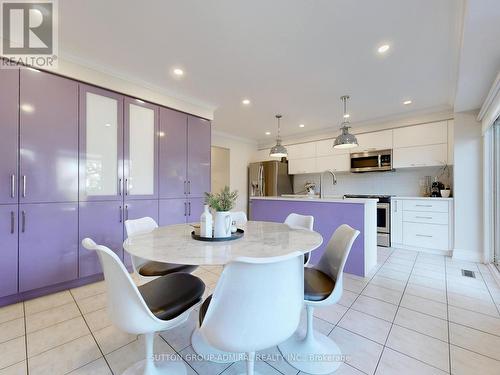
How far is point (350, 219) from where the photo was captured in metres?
2.76

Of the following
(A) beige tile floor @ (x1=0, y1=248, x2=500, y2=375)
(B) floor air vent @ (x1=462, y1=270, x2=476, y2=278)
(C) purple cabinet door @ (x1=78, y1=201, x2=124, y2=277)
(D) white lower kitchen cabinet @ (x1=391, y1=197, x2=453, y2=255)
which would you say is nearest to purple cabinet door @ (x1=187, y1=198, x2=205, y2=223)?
(C) purple cabinet door @ (x1=78, y1=201, x2=124, y2=277)

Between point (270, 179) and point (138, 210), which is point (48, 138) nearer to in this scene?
point (138, 210)

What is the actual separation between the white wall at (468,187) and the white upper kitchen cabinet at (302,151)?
2.45m

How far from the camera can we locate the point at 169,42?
81.7 inches

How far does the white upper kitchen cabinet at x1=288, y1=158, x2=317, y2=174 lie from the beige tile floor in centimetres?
310

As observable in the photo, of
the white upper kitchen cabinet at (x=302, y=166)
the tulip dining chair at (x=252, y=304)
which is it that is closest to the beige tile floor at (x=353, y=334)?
the tulip dining chair at (x=252, y=304)

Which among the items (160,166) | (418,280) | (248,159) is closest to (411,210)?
(418,280)

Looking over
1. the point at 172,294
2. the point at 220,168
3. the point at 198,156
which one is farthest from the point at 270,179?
the point at 172,294

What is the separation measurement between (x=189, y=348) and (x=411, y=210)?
3973 millimetres

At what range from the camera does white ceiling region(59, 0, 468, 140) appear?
1691 mm

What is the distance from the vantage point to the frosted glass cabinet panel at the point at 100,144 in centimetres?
241

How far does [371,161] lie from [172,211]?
150 inches

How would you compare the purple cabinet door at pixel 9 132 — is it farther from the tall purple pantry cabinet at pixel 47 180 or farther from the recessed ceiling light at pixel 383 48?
the recessed ceiling light at pixel 383 48

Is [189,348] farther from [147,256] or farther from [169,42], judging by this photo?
[169,42]
